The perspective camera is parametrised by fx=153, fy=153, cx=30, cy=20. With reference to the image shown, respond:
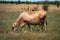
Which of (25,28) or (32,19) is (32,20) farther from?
(25,28)

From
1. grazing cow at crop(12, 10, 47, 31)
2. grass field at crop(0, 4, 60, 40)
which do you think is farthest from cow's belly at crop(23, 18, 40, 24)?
grass field at crop(0, 4, 60, 40)

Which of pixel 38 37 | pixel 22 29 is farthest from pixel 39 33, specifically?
pixel 22 29

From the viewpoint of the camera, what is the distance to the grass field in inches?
67.2

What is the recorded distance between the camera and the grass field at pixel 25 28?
171 cm

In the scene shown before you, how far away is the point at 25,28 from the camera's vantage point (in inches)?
68.9

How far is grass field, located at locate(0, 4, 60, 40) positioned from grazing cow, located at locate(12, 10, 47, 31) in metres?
0.05

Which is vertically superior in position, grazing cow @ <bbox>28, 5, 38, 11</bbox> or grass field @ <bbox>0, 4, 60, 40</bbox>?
grazing cow @ <bbox>28, 5, 38, 11</bbox>

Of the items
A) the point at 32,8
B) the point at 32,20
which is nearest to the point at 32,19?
the point at 32,20

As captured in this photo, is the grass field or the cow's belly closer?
the grass field

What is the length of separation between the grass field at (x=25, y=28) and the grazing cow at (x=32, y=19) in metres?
0.05

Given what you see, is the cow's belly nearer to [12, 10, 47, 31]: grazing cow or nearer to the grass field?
[12, 10, 47, 31]: grazing cow

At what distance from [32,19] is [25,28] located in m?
0.18

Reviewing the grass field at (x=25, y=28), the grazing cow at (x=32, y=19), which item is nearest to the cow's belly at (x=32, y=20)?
the grazing cow at (x=32, y=19)

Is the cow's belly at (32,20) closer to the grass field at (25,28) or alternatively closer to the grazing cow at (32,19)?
the grazing cow at (32,19)
